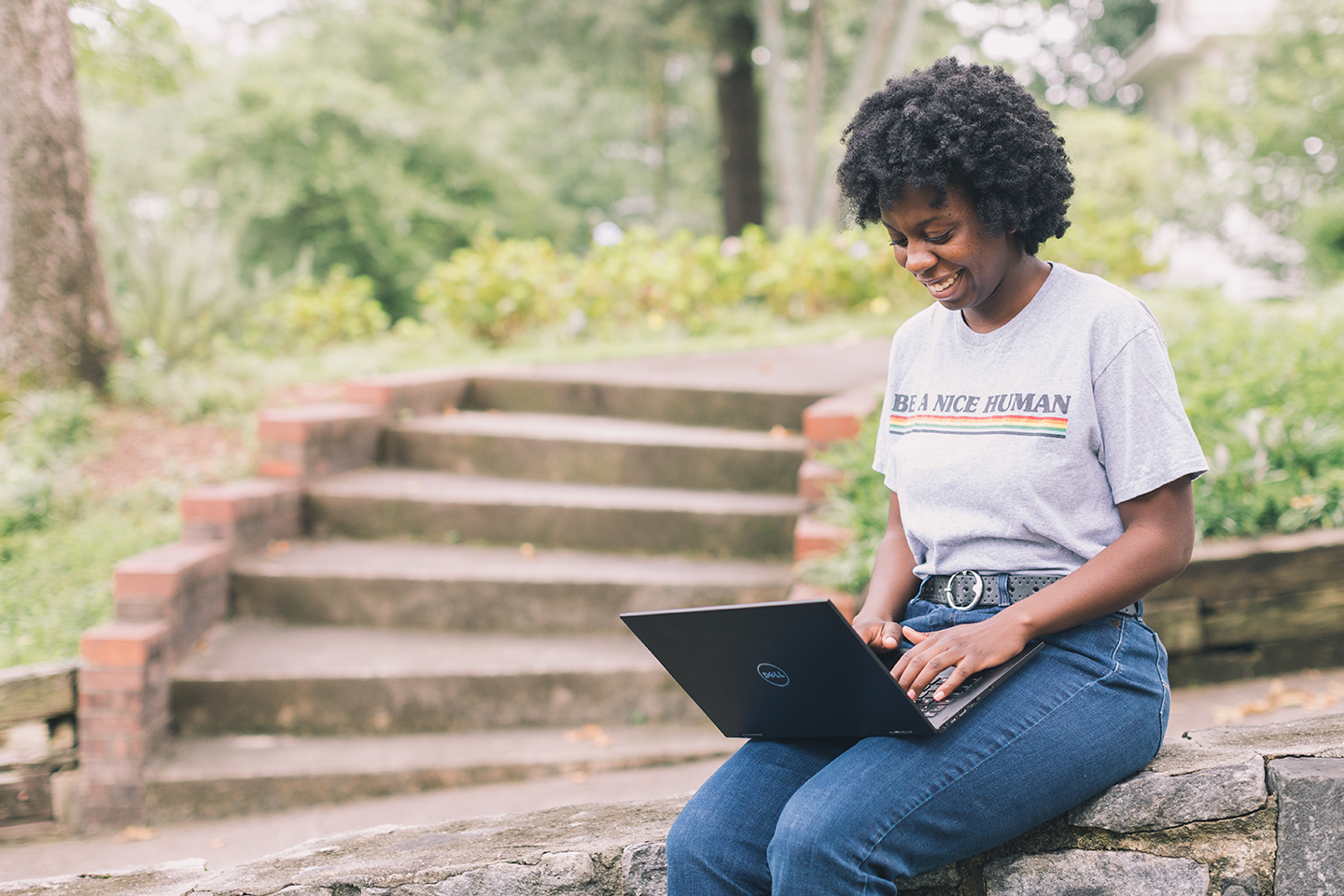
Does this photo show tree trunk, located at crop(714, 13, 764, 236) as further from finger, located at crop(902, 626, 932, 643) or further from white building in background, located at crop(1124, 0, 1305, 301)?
finger, located at crop(902, 626, 932, 643)

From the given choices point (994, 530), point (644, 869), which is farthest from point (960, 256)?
point (644, 869)

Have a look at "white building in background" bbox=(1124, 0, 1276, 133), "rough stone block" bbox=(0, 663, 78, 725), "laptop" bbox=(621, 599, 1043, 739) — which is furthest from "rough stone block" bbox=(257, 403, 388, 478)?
"white building in background" bbox=(1124, 0, 1276, 133)

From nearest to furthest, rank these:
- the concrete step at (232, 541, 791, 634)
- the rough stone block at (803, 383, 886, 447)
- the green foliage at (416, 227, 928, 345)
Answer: the concrete step at (232, 541, 791, 634) < the rough stone block at (803, 383, 886, 447) < the green foliage at (416, 227, 928, 345)

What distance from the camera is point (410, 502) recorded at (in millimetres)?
5070

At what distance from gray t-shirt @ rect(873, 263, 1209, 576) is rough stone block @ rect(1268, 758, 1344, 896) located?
0.61 metres

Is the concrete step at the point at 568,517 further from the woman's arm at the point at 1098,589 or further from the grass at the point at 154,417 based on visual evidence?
the woman's arm at the point at 1098,589

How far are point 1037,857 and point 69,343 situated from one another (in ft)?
19.3

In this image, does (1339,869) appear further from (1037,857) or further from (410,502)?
(410,502)

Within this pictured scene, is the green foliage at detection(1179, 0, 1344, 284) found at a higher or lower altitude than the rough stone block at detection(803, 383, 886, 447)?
higher

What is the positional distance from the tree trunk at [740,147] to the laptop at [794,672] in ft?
42.9

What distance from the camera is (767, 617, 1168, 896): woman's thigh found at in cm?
168

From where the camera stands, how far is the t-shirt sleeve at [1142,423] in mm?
1763

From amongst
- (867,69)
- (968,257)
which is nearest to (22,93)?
(968,257)

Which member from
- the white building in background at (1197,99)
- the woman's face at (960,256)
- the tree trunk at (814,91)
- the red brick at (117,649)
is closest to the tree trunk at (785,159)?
the tree trunk at (814,91)
